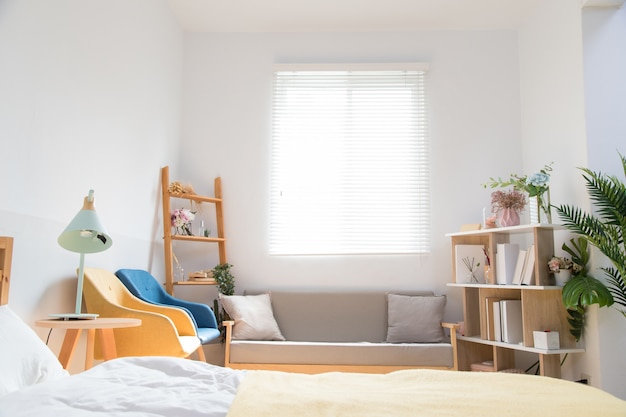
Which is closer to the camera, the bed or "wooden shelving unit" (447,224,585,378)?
the bed

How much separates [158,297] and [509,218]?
9.46 ft

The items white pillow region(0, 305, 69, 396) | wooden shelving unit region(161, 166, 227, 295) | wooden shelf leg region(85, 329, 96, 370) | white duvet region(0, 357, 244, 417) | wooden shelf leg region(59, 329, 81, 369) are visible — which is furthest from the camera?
wooden shelving unit region(161, 166, 227, 295)

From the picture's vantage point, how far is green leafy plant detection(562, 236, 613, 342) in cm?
368

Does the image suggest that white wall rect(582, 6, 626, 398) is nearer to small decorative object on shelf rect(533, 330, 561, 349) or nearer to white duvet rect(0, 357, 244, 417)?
small decorative object on shelf rect(533, 330, 561, 349)

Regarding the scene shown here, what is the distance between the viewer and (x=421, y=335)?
186 inches

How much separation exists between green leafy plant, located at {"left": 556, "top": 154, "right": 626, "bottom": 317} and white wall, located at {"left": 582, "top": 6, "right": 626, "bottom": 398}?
0.18 m

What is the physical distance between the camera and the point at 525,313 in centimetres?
414

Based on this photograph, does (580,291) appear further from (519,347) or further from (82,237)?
(82,237)

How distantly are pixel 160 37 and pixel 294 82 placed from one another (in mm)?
1348

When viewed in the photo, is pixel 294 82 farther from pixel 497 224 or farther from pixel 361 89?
pixel 497 224

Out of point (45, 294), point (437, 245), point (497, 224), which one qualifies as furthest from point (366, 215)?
point (45, 294)

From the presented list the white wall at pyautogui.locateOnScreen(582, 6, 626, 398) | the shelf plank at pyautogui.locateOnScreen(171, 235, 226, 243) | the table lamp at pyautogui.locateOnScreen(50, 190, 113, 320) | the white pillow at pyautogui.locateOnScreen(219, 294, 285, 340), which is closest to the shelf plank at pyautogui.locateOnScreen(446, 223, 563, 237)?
the white wall at pyautogui.locateOnScreen(582, 6, 626, 398)

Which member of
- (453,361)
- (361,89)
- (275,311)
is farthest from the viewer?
(361,89)

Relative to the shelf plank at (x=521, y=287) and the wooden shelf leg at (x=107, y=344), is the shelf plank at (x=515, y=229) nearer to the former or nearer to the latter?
the shelf plank at (x=521, y=287)
